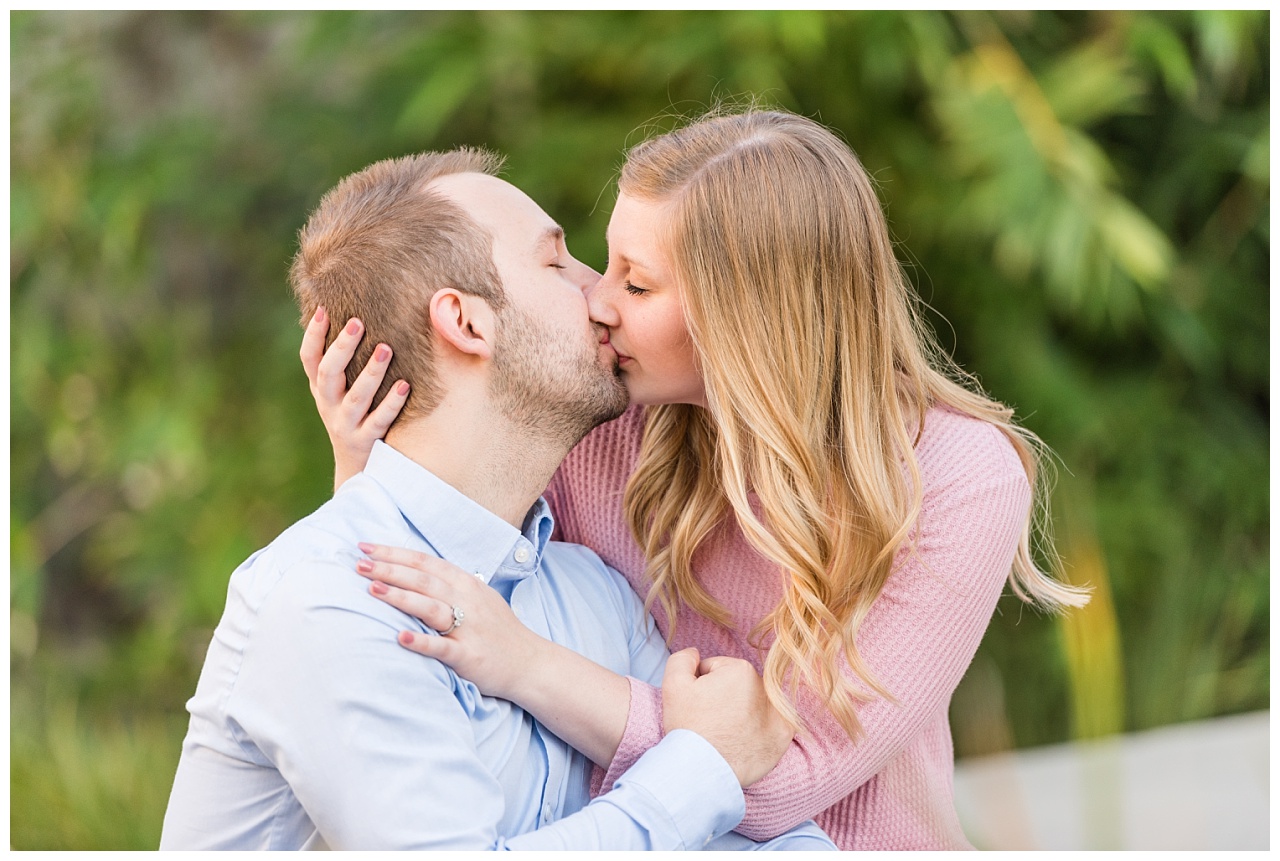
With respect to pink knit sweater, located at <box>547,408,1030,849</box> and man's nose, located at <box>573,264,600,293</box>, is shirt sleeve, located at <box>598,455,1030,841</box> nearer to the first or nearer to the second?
pink knit sweater, located at <box>547,408,1030,849</box>

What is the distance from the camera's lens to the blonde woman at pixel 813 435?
5.67ft

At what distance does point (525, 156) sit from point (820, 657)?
234 cm

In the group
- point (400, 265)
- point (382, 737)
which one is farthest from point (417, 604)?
point (400, 265)

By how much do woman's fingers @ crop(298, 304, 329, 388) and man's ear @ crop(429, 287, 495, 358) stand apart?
22cm

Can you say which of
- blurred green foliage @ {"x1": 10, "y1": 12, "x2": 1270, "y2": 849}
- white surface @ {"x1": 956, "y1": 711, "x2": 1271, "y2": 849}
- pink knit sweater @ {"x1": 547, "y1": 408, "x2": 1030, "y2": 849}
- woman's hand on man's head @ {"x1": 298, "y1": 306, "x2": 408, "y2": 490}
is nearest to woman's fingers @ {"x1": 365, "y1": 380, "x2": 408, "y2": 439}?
woman's hand on man's head @ {"x1": 298, "y1": 306, "x2": 408, "y2": 490}

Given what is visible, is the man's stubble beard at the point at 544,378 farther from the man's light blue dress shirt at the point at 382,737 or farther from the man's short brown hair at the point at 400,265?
the man's light blue dress shirt at the point at 382,737

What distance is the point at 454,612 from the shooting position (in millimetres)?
1527

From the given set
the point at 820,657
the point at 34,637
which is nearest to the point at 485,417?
the point at 820,657

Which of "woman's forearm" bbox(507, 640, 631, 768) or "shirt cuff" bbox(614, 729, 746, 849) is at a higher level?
"woman's forearm" bbox(507, 640, 631, 768)

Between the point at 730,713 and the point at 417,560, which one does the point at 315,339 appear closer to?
the point at 417,560

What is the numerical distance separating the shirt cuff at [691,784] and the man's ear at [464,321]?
0.61 meters

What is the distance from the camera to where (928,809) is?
6.43ft

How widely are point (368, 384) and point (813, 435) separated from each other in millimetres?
678

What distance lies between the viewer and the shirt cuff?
1.53 m
